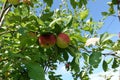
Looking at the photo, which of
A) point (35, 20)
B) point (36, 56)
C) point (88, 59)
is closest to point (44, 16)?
point (35, 20)

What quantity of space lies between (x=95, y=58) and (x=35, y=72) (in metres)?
0.46

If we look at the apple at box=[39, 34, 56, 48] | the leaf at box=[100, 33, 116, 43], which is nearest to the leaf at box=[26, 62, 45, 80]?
the apple at box=[39, 34, 56, 48]

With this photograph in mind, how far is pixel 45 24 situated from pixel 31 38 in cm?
17

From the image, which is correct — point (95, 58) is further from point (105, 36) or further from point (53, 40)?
point (53, 40)

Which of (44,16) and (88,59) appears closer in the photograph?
(88,59)

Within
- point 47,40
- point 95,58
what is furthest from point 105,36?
point 47,40

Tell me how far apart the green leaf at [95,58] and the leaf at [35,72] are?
0.37m

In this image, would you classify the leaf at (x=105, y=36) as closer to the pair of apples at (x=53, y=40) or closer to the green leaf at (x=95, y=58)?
the green leaf at (x=95, y=58)

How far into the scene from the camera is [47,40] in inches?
101

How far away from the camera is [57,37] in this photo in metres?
2.61

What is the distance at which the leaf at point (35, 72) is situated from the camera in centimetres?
220

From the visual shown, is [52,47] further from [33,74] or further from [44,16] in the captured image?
[33,74]

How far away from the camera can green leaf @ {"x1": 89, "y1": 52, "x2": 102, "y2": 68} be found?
2.24 meters

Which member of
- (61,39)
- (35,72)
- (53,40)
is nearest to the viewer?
(35,72)
